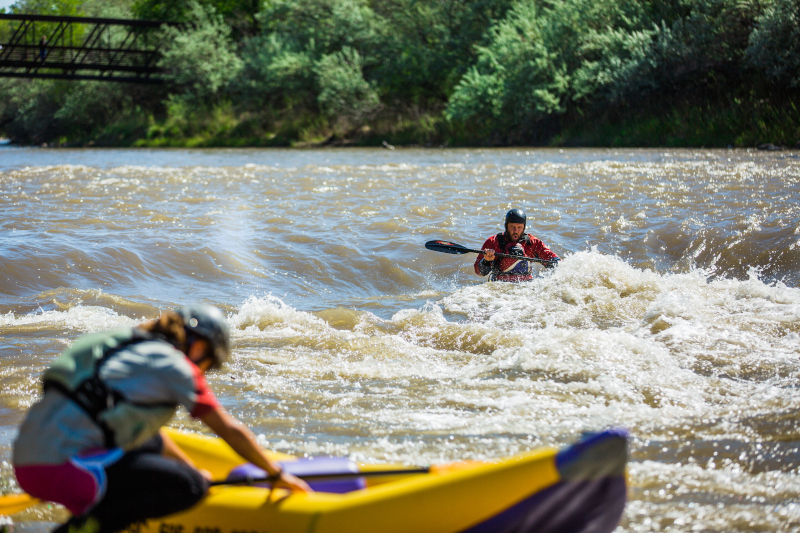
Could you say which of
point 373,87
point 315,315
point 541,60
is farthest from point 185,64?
point 315,315

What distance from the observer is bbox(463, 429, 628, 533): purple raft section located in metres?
2.52

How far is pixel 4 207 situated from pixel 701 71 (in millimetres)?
20176

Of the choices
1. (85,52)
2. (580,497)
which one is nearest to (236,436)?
(580,497)

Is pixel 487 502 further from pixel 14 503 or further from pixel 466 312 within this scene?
pixel 466 312

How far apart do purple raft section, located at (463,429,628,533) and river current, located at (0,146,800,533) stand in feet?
1.89

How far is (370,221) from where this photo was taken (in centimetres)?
1171

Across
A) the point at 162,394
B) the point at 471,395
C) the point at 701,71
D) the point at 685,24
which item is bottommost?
the point at 471,395

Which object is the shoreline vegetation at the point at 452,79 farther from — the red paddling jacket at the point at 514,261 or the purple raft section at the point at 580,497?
the purple raft section at the point at 580,497

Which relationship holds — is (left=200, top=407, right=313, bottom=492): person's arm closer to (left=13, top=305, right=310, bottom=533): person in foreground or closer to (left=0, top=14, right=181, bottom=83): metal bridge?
(left=13, top=305, right=310, bottom=533): person in foreground

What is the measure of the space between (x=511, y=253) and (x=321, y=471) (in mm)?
5478

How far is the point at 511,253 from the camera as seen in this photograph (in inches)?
321

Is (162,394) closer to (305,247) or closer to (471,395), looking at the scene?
(471,395)

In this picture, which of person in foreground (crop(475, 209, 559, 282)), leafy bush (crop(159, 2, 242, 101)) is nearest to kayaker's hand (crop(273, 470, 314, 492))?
person in foreground (crop(475, 209, 559, 282))

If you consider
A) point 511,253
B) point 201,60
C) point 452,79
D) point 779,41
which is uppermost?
point 201,60
